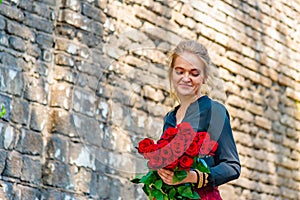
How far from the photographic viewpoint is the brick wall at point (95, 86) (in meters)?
5.16

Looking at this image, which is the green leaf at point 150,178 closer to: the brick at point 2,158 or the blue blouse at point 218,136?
the blue blouse at point 218,136

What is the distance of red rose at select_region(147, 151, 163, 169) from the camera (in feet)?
9.09

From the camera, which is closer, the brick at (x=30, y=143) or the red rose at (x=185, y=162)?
the red rose at (x=185, y=162)

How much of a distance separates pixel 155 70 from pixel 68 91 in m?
1.03

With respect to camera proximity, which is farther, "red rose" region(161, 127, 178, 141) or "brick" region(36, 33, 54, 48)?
"brick" region(36, 33, 54, 48)

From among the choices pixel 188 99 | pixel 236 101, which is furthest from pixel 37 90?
pixel 236 101

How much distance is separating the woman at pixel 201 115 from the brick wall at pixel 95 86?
638 millimetres

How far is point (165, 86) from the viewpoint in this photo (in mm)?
6566

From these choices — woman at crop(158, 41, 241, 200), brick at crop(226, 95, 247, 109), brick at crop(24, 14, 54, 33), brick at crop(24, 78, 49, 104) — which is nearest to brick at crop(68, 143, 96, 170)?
brick at crop(24, 78, 49, 104)

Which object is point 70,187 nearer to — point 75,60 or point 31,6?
point 75,60

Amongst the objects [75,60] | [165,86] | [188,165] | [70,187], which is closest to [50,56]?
[75,60]

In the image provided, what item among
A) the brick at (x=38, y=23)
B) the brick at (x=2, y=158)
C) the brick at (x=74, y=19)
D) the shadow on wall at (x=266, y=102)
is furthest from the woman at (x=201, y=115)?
the shadow on wall at (x=266, y=102)

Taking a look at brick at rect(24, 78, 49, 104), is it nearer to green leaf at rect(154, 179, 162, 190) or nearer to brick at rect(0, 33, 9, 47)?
brick at rect(0, 33, 9, 47)

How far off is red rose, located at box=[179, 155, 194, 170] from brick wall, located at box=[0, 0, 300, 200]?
0.89m
